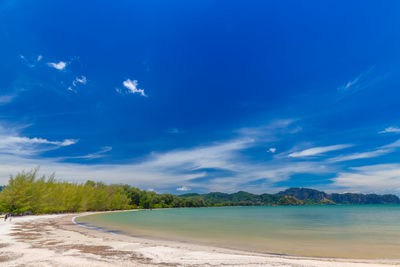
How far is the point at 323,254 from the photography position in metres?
18.2

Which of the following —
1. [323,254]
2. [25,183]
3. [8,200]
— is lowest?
[323,254]

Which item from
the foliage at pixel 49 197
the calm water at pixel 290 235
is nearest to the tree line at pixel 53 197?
the foliage at pixel 49 197

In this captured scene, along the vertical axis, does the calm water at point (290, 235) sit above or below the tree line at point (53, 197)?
below

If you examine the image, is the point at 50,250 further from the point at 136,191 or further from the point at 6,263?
the point at 136,191

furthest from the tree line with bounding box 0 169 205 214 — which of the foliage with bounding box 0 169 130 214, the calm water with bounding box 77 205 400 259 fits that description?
the calm water with bounding box 77 205 400 259

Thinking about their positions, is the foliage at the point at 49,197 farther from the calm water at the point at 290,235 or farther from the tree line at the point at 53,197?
the calm water at the point at 290,235

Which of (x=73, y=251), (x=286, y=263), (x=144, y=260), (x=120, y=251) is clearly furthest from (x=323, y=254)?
(x=73, y=251)

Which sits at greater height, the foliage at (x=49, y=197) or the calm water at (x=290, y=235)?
the foliage at (x=49, y=197)

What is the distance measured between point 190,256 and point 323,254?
10.8 meters

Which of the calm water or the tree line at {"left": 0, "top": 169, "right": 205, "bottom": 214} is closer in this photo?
the calm water

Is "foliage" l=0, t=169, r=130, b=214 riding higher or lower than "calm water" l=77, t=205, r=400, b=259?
higher

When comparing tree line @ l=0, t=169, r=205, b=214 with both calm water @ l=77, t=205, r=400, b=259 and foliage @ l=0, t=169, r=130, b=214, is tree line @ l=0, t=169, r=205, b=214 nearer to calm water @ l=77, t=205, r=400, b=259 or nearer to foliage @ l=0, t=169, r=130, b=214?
foliage @ l=0, t=169, r=130, b=214

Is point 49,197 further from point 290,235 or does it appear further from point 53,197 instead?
point 290,235

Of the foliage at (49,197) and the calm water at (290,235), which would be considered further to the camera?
the foliage at (49,197)
